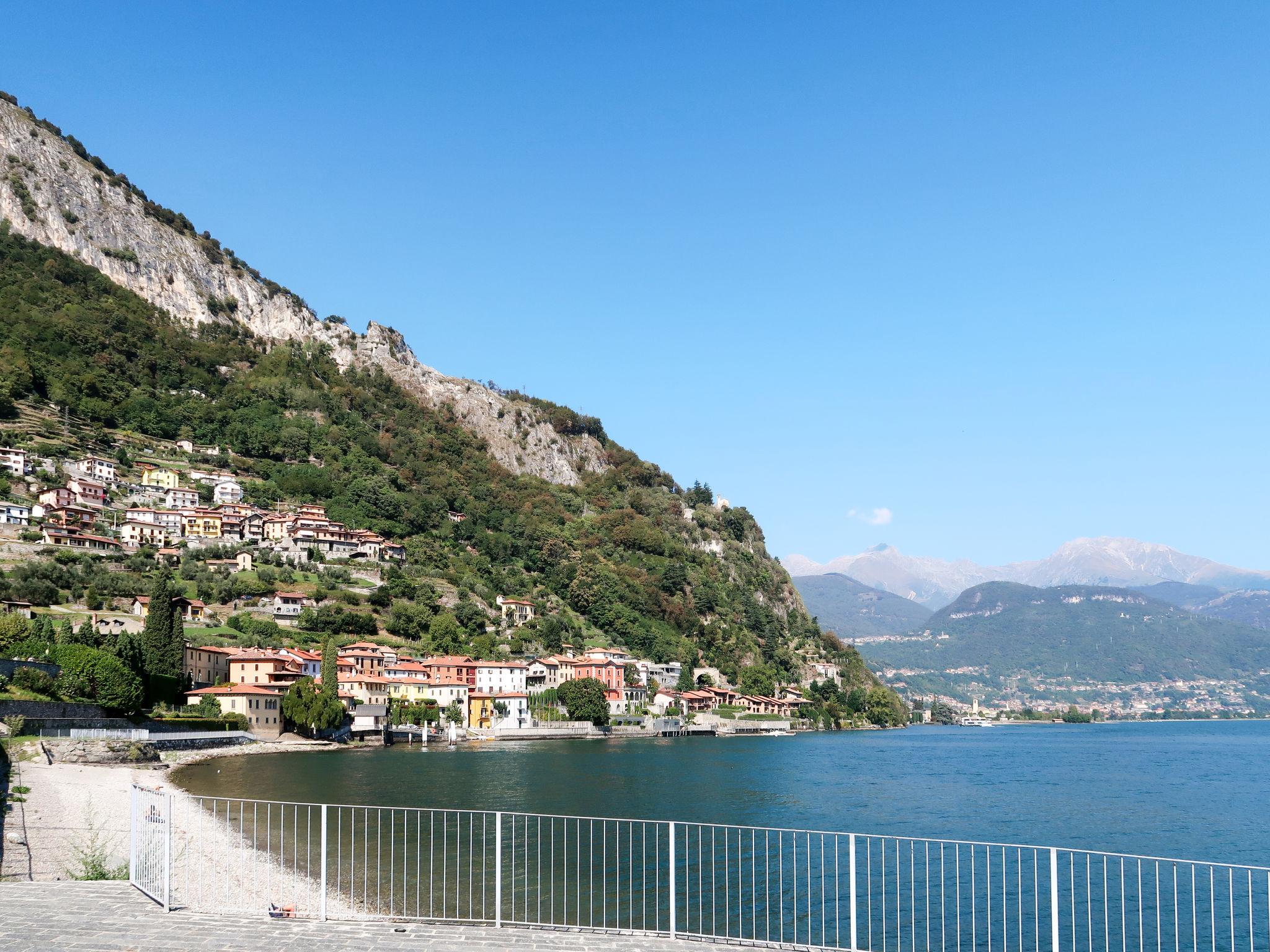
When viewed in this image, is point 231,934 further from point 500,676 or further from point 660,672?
point 660,672

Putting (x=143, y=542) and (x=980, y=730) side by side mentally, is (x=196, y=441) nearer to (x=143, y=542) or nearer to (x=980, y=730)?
(x=143, y=542)

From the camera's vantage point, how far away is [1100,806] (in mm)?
45781

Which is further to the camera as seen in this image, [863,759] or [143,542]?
[143,542]

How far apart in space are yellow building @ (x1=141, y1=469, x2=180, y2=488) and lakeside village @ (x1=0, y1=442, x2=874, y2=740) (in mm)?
181

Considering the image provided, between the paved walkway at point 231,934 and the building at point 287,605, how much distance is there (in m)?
77.1

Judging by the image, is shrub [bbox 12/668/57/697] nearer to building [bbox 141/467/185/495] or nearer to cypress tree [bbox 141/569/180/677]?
cypress tree [bbox 141/569/180/677]

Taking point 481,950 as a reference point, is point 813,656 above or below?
below

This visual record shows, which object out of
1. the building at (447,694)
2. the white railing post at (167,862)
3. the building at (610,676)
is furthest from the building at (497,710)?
the white railing post at (167,862)

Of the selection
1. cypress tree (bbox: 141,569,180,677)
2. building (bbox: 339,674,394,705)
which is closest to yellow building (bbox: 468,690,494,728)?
building (bbox: 339,674,394,705)

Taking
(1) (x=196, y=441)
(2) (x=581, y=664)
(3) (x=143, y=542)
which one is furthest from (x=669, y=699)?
(1) (x=196, y=441)

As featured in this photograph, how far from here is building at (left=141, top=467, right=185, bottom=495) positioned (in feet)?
346

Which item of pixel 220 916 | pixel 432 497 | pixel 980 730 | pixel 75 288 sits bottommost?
pixel 980 730

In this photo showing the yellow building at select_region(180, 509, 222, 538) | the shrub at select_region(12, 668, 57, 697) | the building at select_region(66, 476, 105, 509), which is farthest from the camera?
the yellow building at select_region(180, 509, 222, 538)

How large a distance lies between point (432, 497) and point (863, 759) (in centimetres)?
7827
